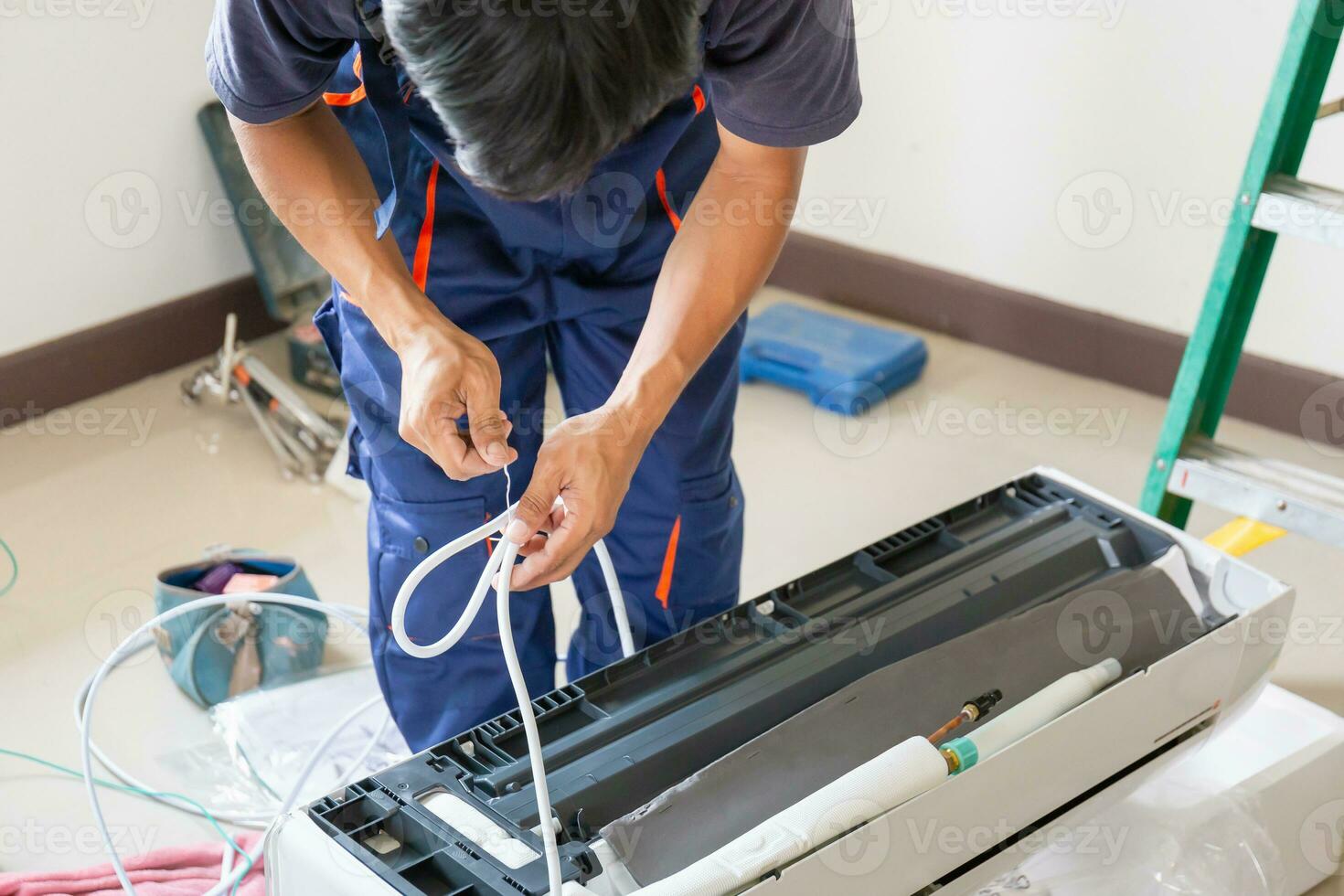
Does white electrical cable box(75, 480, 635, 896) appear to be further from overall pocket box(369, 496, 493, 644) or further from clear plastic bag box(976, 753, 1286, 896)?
clear plastic bag box(976, 753, 1286, 896)

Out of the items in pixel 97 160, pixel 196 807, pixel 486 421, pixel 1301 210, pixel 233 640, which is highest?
pixel 1301 210

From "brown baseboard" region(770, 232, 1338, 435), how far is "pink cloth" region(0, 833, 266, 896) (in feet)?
5.34

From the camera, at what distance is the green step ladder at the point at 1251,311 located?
1.43m

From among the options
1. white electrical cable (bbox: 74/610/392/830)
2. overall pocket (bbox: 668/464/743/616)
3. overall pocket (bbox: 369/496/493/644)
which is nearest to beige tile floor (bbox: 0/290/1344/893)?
white electrical cable (bbox: 74/610/392/830)

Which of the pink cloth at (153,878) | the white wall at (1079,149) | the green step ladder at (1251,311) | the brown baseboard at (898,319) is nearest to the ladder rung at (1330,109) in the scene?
the green step ladder at (1251,311)

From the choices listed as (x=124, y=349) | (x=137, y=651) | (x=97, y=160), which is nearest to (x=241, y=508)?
(x=137, y=651)

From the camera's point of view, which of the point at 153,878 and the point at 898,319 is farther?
the point at 898,319

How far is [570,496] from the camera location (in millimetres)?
969

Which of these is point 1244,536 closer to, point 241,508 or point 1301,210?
point 1301,210

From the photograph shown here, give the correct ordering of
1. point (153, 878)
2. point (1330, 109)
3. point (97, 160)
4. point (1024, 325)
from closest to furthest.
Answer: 1. point (153, 878)
2. point (1330, 109)
3. point (97, 160)
4. point (1024, 325)

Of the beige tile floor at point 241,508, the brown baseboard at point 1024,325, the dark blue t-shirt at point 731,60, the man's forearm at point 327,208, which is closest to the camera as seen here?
the dark blue t-shirt at point 731,60

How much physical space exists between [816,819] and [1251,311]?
101 cm

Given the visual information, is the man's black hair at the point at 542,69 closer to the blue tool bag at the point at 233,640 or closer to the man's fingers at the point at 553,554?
the man's fingers at the point at 553,554

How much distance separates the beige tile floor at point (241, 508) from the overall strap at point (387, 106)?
778 mm
